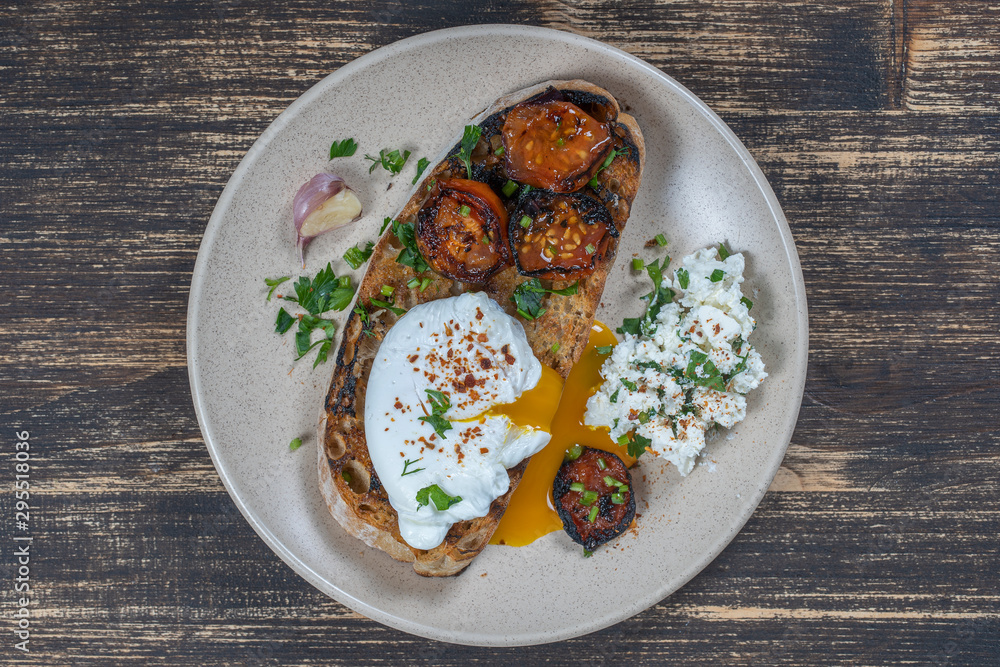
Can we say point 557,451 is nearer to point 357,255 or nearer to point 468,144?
point 357,255

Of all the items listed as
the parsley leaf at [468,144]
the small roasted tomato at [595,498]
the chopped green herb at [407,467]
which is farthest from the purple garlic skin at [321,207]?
the small roasted tomato at [595,498]

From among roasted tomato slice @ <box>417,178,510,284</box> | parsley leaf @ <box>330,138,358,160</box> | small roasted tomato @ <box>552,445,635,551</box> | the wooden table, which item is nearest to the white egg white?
roasted tomato slice @ <box>417,178,510,284</box>

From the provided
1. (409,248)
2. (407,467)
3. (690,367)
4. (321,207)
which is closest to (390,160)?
(321,207)

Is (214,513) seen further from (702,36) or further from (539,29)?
(702,36)

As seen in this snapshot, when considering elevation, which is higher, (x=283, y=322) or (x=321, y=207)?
(x=321, y=207)

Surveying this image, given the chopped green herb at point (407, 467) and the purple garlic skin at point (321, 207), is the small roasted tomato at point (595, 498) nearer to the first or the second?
the chopped green herb at point (407, 467)

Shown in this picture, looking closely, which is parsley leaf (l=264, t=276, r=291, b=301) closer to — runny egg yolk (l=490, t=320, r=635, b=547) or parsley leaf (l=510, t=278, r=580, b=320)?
parsley leaf (l=510, t=278, r=580, b=320)

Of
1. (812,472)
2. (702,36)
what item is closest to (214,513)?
(812,472)
